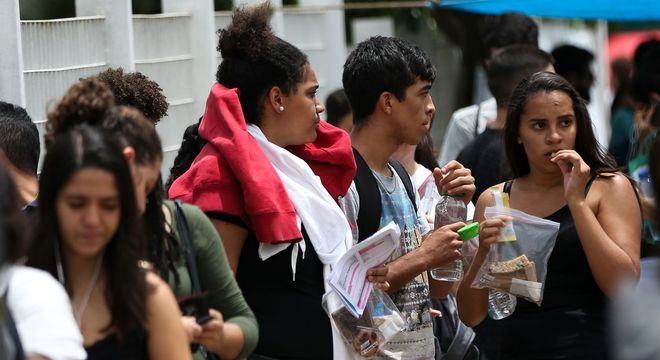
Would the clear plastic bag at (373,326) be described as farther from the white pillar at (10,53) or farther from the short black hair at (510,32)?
the short black hair at (510,32)

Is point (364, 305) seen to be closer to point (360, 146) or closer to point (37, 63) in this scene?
point (360, 146)

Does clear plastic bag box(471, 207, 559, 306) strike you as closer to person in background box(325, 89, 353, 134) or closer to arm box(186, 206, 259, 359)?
arm box(186, 206, 259, 359)

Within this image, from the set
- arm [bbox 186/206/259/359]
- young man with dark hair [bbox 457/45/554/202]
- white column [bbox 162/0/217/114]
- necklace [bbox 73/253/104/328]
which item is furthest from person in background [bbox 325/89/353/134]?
necklace [bbox 73/253/104/328]

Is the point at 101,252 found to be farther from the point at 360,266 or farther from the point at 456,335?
the point at 456,335

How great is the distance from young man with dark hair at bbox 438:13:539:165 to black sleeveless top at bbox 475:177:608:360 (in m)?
2.72

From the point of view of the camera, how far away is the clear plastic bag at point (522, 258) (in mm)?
4633

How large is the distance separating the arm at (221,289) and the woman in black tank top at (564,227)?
1338 millimetres

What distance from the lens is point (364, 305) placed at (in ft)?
14.3

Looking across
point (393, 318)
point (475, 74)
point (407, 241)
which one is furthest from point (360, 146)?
point (475, 74)

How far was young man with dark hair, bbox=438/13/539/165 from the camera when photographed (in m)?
7.55

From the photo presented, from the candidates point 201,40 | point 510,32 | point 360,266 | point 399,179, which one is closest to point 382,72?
point 399,179

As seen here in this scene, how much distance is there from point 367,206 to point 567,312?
798 millimetres

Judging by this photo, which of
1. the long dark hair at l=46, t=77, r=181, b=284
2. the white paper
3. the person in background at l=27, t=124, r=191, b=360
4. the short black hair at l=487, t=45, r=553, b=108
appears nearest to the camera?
the person in background at l=27, t=124, r=191, b=360

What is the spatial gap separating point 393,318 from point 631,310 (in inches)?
63.7
